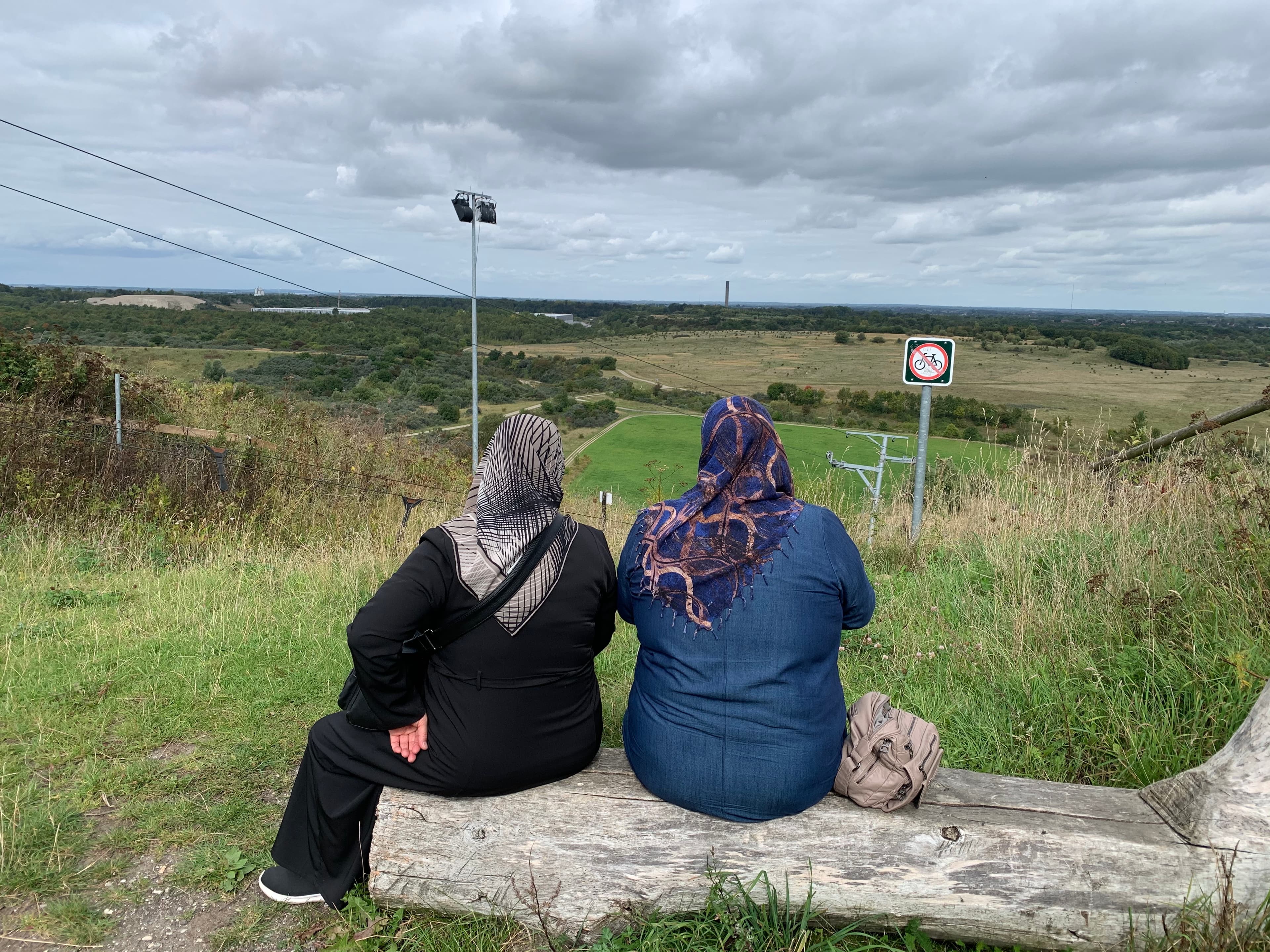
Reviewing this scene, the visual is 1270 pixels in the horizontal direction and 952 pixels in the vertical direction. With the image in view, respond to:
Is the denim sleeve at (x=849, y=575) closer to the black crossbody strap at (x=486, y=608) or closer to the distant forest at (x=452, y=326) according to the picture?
the black crossbody strap at (x=486, y=608)

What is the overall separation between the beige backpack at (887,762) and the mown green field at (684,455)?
4.06 m

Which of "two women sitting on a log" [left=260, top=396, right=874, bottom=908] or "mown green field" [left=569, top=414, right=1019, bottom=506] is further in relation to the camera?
"mown green field" [left=569, top=414, right=1019, bottom=506]

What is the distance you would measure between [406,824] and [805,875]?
3.70 ft

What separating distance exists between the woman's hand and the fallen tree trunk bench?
0.14 m

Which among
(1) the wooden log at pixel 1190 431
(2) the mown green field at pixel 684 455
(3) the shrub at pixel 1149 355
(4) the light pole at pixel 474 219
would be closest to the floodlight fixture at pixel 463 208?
(4) the light pole at pixel 474 219

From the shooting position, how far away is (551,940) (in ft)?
7.18

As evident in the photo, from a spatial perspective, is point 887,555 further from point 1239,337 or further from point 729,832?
point 1239,337

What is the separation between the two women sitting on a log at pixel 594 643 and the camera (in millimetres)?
2107

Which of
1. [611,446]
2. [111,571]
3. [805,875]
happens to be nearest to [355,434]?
[111,571]

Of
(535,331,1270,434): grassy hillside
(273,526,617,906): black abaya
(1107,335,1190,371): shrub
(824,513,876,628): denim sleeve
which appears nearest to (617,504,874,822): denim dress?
(824,513,876,628): denim sleeve

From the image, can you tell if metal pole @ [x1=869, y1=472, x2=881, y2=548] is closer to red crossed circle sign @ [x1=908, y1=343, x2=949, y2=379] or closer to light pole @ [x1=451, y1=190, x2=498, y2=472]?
red crossed circle sign @ [x1=908, y1=343, x2=949, y2=379]

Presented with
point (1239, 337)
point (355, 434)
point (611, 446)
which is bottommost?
point (611, 446)

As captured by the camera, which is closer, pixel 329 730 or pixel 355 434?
pixel 329 730

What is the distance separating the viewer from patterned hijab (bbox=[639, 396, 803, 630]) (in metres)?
2.13
